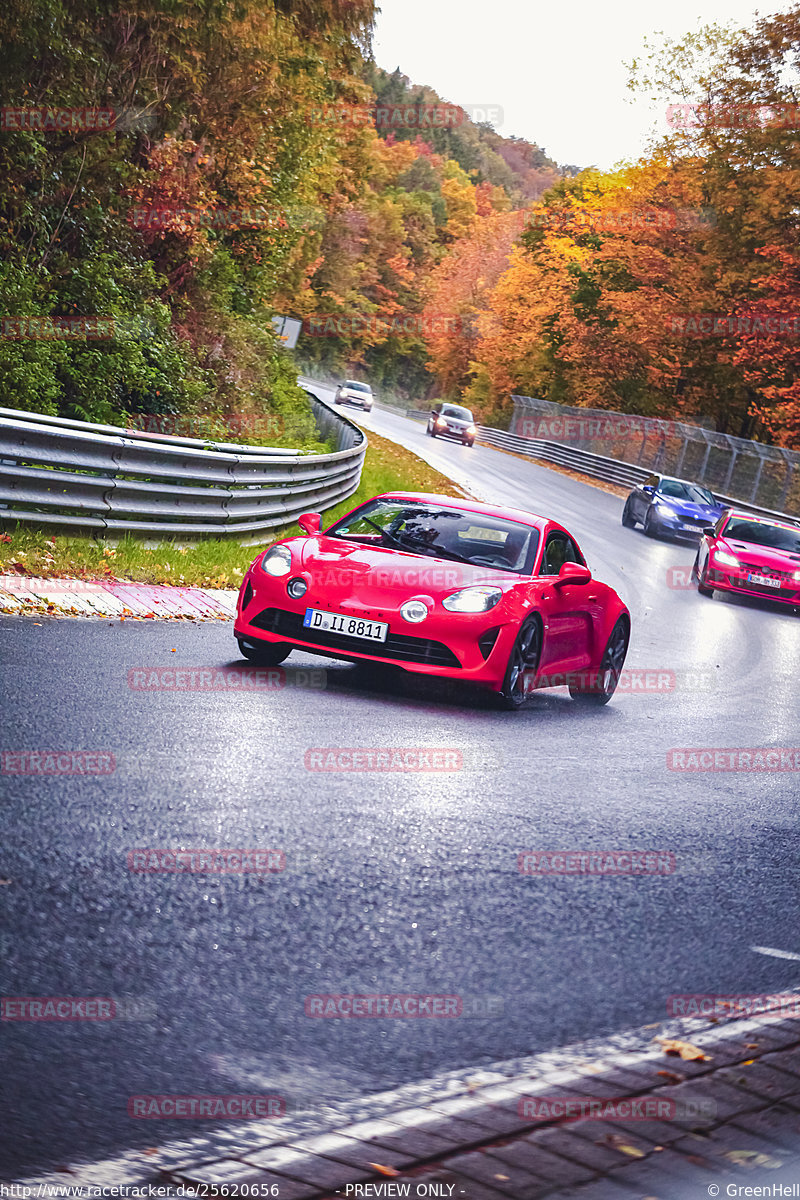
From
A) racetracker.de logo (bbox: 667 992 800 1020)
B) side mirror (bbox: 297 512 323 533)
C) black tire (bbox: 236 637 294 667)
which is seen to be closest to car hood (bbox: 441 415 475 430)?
side mirror (bbox: 297 512 323 533)

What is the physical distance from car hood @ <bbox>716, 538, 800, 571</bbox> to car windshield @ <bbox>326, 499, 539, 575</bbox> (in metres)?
12.9

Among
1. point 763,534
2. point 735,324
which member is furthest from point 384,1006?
point 735,324

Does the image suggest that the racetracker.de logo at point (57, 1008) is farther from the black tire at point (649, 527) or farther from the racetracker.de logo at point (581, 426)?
the racetracker.de logo at point (581, 426)

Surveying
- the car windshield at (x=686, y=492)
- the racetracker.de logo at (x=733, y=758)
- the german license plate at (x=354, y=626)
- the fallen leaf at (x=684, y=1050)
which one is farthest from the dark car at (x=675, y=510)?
the fallen leaf at (x=684, y=1050)

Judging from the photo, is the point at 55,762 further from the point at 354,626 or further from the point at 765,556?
the point at 765,556

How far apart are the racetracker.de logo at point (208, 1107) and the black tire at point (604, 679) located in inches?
305

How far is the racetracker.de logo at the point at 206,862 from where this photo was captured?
4.63 metres

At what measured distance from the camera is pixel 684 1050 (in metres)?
3.84

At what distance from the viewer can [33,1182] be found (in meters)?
2.69

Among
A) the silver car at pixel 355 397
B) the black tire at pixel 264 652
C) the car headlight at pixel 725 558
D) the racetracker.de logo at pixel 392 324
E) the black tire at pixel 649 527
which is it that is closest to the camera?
the black tire at pixel 264 652

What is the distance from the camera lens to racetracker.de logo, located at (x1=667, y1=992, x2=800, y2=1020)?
13.8 feet

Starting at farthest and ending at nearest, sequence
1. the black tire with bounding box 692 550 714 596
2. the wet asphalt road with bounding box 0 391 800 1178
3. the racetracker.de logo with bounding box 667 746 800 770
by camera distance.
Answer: the black tire with bounding box 692 550 714 596 < the racetracker.de logo with bounding box 667 746 800 770 < the wet asphalt road with bounding box 0 391 800 1178

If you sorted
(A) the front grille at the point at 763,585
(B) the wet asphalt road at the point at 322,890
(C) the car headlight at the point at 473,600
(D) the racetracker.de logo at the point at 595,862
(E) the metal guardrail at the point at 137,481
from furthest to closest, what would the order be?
1. (A) the front grille at the point at 763,585
2. (E) the metal guardrail at the point at 137,481
3. (C) the car headlight at the point at 473,600
4. (D) the racetracker.de logo at the point at 595,862
5. (B) the wet asphalt road at the point at 322,890

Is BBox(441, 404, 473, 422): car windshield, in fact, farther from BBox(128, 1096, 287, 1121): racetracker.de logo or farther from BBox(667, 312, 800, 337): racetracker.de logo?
BBox(128, 1096, 287, 1121): racetracker.de logo
